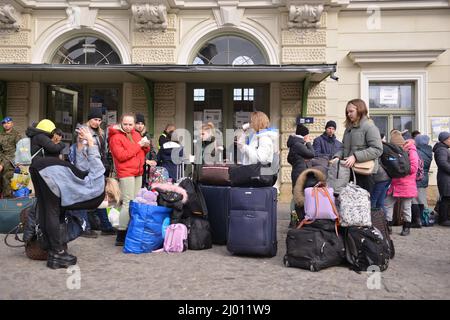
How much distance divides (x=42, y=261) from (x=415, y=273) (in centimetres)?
420

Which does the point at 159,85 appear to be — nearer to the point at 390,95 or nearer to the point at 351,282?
the point at 390,95

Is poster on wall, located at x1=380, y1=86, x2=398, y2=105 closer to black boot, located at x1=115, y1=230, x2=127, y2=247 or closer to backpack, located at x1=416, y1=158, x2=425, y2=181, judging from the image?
backpack, located at x1=416, y1=158, x2=425, y2=181

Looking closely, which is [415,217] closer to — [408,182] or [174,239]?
[408,182]

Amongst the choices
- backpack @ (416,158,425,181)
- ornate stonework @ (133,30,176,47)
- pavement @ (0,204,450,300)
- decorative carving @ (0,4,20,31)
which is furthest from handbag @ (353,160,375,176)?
decorative carving @ (0,4,20,31)

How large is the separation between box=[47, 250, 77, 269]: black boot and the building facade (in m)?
6.01

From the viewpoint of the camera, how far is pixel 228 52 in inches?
418

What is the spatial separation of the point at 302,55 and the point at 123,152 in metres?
6.13

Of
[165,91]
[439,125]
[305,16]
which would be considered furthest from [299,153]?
[439,125]

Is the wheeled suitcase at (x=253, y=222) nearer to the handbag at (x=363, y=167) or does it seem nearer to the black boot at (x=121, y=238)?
the handbag at (x=363, y=167)

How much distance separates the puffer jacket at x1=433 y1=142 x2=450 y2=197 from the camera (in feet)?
24.8

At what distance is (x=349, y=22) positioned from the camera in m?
10.3

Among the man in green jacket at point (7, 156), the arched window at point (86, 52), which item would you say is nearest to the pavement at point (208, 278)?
the man in green jacket at point (7, 156)

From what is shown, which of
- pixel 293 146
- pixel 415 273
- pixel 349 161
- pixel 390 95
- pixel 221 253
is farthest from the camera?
pixel 390 95
